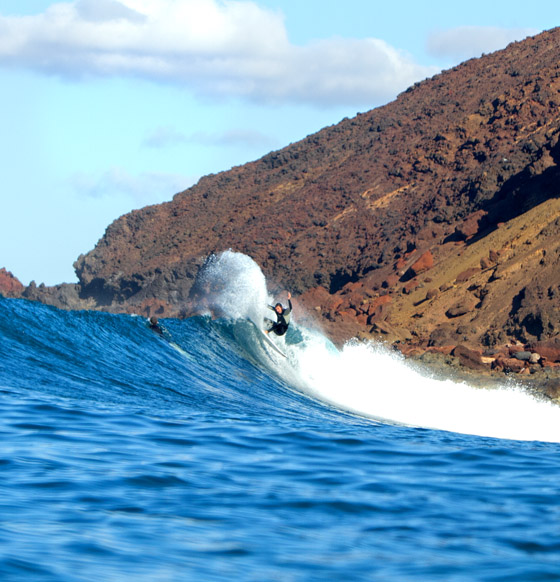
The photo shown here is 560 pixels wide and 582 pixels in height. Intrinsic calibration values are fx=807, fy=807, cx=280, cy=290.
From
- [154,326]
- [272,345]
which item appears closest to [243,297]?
[272,345]

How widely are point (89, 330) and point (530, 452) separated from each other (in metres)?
10.6

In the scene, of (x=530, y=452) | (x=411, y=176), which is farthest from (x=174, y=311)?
(x=530, y=452)

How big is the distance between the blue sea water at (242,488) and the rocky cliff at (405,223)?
56.9 feet

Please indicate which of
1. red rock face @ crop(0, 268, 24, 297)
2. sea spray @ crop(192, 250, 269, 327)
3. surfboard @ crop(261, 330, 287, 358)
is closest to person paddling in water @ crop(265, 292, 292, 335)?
surfboard @ crop(261, 330, 287, 358)

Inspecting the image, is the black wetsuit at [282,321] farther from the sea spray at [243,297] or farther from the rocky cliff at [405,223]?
the rocky cliff at [405,223]

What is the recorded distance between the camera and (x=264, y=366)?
58.4 feet

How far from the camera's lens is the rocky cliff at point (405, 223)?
33469 millimetres

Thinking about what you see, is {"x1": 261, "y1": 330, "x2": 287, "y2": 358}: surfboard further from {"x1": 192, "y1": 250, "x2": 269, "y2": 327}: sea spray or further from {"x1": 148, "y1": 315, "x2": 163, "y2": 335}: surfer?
{"x1": 148, "y1": 315, "x2": 163, "y2": 335}: surfer

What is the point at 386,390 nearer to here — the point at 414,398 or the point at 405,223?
the point at 414,398

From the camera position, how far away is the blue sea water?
15.4ft

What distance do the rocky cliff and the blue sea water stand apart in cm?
1734

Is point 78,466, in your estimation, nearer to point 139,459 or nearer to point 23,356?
point 139,459

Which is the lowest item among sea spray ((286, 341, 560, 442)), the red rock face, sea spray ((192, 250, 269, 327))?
sea spray ((286, 341, 560, 442))

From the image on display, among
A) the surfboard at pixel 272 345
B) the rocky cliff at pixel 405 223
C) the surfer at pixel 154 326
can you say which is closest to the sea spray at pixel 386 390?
the surfboard at pixel 272 345
